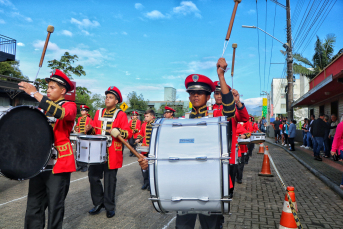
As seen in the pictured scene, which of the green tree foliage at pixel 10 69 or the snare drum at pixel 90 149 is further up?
the green tree foliage at pixel 10 69

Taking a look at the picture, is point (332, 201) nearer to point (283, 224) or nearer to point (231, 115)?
point (283, 224)

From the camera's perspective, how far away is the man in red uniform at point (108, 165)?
479 cm

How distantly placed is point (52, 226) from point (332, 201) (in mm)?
5933

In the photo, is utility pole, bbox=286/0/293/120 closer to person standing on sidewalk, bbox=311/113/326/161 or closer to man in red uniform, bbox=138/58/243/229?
person standing on sidewalk, bbox=311/113/326/161

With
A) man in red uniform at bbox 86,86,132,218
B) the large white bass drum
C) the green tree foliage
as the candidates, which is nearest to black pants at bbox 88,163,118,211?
man in red uniform at bbox 86,86,132,218

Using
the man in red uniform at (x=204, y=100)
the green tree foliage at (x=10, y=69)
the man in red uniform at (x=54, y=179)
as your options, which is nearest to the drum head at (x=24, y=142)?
the man in red uniform at (x=54, y=179)

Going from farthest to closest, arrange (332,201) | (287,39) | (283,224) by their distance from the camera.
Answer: (287,39) < (332,201) < (283,224)

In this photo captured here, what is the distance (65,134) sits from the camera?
135 inches

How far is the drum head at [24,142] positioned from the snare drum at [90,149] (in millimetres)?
999

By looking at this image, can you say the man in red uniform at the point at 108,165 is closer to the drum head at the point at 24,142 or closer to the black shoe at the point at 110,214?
the black shoe at the point at 110,214

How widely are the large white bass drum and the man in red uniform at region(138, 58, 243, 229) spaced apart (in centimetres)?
40

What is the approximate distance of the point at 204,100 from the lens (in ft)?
10.6

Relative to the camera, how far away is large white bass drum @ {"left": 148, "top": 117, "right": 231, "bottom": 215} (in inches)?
89.3

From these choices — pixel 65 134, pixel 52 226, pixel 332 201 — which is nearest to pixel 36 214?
pixel 52 226
